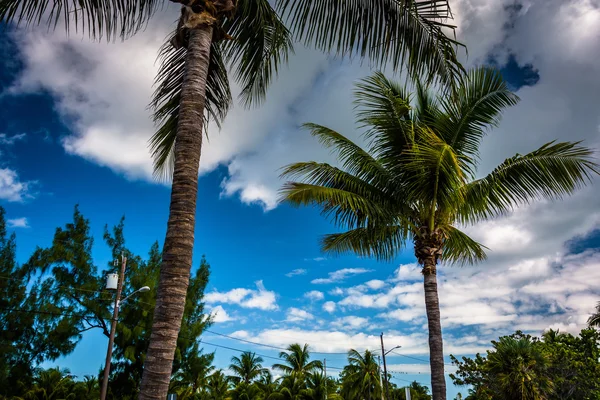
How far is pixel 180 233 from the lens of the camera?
403 cm

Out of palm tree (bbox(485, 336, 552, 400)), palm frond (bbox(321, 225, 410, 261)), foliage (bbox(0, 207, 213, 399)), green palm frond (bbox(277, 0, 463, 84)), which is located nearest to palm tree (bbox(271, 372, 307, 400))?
foliage (bbox(0, 207, 213, 399))

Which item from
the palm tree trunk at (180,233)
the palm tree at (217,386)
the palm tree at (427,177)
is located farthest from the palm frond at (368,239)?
the palm tree at (217,386)

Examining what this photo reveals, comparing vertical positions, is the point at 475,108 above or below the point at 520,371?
above

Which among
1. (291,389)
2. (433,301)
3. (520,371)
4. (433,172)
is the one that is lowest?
(291,389)

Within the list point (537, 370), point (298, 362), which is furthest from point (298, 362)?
point (537, 370)

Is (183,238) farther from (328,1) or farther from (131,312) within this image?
(131,312)

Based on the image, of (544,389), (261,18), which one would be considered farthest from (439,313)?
(544,389)

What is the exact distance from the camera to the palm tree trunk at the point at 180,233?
363 cm

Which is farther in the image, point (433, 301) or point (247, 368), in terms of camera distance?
point (247, 368)

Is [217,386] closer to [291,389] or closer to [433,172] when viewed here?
[291,389]

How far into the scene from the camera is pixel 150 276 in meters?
25.2

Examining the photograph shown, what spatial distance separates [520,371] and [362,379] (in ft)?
65.4

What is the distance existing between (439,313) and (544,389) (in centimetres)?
1462

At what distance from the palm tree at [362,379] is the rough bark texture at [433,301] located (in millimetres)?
29449
